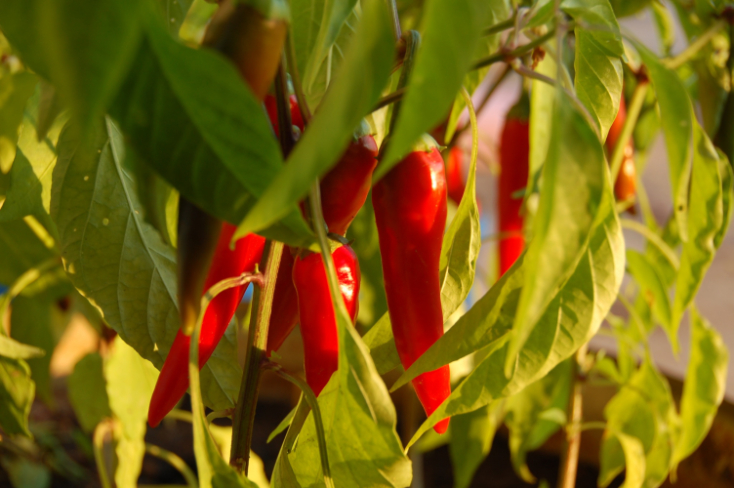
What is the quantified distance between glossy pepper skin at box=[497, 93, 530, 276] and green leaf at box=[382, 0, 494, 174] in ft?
1.67

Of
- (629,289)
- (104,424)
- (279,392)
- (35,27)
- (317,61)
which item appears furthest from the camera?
(279,392)

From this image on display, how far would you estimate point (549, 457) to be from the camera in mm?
1059

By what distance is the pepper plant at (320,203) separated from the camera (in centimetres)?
16

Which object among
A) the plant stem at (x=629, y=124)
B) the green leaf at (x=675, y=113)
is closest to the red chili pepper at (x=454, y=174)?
the plant stem at (x=629, y=124)

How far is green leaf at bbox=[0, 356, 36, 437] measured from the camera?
39cm

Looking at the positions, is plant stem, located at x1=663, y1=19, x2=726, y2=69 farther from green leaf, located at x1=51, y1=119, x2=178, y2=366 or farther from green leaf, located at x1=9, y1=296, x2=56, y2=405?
green leaf, located at x1=9, y1=296, x2=56, y2=405

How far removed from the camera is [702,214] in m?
0.29

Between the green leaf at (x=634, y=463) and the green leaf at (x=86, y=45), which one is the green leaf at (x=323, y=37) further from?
the green leaf at (x=634, y=463)

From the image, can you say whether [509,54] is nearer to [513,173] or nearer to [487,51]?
[487,51]

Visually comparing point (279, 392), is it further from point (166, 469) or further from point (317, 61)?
point (317, 61)

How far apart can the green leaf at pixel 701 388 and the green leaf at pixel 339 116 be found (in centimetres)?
48

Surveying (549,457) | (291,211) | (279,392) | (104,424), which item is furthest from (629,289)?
(291,211)

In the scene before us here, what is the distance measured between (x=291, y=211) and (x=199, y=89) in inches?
1.7

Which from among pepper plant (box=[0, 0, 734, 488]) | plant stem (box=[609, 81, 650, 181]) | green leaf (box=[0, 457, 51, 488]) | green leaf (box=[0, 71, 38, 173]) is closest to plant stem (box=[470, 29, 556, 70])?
pepper plant (box=[0, 0, 734, 488])
